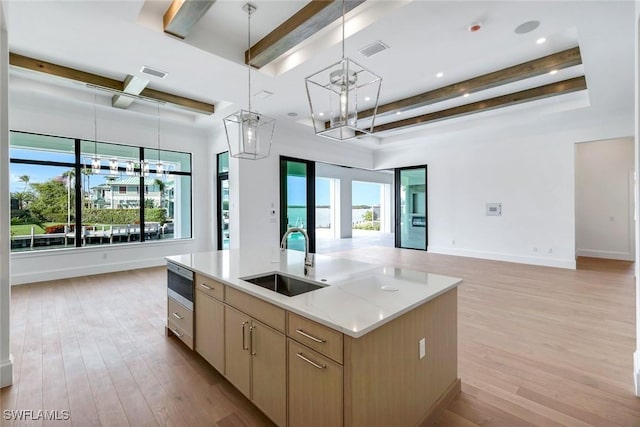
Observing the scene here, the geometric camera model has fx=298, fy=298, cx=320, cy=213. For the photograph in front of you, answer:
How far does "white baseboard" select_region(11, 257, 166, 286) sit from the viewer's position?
5293 millimetres

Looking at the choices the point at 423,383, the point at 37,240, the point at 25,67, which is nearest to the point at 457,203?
the point at 423,383

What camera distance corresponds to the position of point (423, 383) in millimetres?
1821

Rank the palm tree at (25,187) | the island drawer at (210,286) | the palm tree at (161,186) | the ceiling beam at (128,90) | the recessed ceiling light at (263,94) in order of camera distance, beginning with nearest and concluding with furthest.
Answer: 1. the island drawer at (210,286)
2. the ceiling beam at (128,90)
3. the recessed ceiling light at (263,94)
4. the palm tree at (25,187)
5. the palm tree at (161,186)

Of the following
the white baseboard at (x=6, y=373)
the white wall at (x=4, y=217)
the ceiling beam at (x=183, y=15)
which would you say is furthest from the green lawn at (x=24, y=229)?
the ceiling beam at (x=183, y=15)

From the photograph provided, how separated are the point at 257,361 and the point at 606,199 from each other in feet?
31.1

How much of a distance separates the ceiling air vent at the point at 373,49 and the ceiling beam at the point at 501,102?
3445 mm

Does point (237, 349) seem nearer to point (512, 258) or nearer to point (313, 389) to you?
point (313, 389)

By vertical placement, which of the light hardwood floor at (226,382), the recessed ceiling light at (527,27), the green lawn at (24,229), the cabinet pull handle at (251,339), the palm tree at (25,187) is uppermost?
the recessed ceiling light at (527,27)

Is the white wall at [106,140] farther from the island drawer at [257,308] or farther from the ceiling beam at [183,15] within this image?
the island drawer at [257,308]

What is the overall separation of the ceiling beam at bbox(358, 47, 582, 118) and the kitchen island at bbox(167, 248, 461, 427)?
3761 mm

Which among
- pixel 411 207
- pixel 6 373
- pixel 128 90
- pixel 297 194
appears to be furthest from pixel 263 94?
pixel 411 207

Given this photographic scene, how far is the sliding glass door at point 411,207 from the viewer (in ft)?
29.3

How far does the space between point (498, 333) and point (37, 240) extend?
24.9 feet

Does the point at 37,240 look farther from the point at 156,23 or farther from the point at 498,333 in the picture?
the point at 498,333
